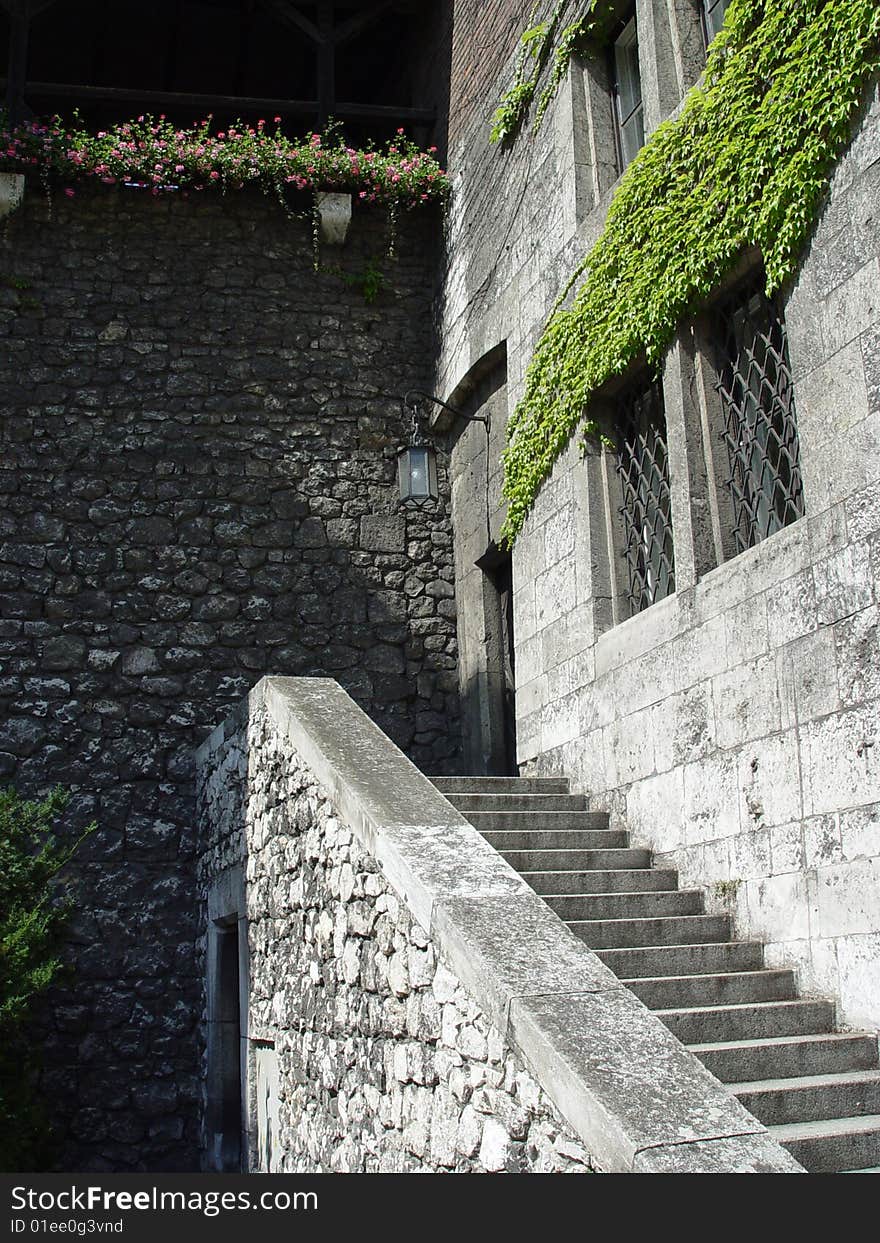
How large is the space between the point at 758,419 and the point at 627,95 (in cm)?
252

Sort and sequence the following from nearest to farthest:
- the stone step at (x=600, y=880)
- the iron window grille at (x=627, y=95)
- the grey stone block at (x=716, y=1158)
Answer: the grey stone block at (x=716, y=1158), the stone step at (x=600, y=880), the iron window grille at (x=627, y=95)

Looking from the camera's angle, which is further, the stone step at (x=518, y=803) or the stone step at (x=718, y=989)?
the stone step at (x=518, y=803)

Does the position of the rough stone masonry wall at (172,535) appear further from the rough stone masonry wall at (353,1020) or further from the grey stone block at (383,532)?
the rough stone masonry wall at (353,1020)

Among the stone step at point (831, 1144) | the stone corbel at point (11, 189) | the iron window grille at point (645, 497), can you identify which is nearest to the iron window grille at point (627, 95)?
the iron window grille at point (645, 497)

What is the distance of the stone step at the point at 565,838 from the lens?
504 centimetres

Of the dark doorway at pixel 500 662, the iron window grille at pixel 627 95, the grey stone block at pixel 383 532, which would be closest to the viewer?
the iron window grille at pixel 627 95

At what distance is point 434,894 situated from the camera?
3.14 m

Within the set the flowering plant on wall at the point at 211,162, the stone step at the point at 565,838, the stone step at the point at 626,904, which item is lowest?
the stone step at the point at 626,904

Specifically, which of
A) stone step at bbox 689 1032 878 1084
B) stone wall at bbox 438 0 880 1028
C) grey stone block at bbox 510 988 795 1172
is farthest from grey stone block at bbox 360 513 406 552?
grey stone block at bbox 510 988 795 1172

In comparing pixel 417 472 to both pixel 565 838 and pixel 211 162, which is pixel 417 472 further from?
pixel 211 162

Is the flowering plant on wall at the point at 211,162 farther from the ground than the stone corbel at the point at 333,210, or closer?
farther from the ground

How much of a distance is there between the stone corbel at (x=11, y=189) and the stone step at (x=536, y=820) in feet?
18.0

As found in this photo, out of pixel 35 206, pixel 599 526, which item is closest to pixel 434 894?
pixel 599 526

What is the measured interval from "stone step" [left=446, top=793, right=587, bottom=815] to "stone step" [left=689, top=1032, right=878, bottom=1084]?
171 cm
